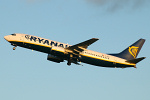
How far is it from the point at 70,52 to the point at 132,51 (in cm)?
1872

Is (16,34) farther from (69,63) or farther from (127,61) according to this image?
(127,61)

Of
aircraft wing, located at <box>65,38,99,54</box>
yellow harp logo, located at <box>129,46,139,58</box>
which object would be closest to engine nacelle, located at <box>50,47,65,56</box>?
aircraft wing, located at <box>65,38,99,54</box>

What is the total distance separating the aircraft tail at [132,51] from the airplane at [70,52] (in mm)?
315

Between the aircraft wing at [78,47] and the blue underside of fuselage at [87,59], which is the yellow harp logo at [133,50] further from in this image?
the aircraft wing at [78,47]

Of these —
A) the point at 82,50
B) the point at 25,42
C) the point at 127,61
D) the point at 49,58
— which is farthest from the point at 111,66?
the point at 25,42

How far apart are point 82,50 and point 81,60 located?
2.79 metres

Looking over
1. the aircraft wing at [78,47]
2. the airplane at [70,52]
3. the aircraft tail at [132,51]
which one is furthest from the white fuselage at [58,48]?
the aircraft tail at [132,51]

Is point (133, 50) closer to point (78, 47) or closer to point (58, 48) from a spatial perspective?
point (78, 47)

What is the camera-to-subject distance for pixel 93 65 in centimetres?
8012

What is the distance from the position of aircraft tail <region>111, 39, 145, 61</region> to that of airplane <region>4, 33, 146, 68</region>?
31 cm

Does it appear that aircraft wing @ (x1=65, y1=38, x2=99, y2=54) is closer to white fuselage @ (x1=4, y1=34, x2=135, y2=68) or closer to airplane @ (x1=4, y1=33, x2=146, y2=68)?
airplane @ (x1=4, y1=33, x2=146, y2=68)

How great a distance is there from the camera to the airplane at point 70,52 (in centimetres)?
7581

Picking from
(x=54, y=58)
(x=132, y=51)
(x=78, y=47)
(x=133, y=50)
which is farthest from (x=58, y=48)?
(x=133, y=50)

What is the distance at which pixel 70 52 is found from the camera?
3031 inches
